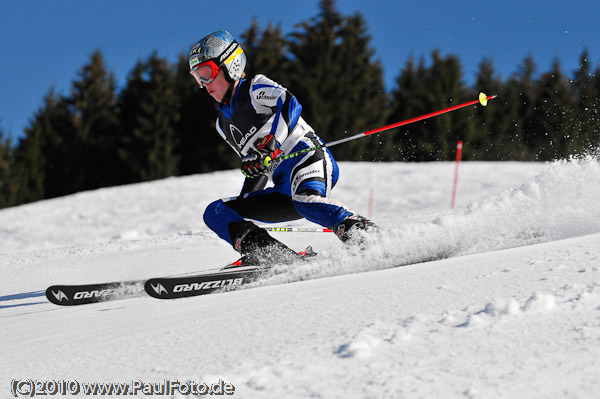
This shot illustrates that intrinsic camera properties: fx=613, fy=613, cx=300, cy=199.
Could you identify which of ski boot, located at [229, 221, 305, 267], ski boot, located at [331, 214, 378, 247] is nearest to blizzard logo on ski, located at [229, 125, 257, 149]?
ski boot, located at [229, 221, 305, 267]

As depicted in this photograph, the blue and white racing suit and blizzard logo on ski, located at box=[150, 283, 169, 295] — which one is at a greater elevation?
the blue and white racing suit

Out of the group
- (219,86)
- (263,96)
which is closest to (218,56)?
(219,86)

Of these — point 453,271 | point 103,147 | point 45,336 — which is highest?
point 103,147

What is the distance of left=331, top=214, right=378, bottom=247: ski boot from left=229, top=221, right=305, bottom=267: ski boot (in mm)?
308

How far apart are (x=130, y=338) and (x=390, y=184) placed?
13.0 meters

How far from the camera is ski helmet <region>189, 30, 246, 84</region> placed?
4270mm

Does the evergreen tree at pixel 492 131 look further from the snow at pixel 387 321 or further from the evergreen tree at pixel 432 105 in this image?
the snow at pixel 387 321

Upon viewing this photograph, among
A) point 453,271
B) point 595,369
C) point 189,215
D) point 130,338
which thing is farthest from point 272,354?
point 189,215

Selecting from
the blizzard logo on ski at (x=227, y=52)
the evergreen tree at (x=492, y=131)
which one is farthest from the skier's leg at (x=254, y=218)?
the evergreen tree at (x=492, y=131)

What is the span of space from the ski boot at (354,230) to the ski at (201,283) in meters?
0.54

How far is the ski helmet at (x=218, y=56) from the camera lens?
14.0 ft

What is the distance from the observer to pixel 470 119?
33.1m

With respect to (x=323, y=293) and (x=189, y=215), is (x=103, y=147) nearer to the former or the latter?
(x=189, y=215)

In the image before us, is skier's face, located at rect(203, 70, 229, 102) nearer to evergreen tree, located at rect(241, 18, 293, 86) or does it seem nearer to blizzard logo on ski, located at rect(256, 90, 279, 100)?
blizzard logo on ski, located at rect(256, 90, 279, 100)
